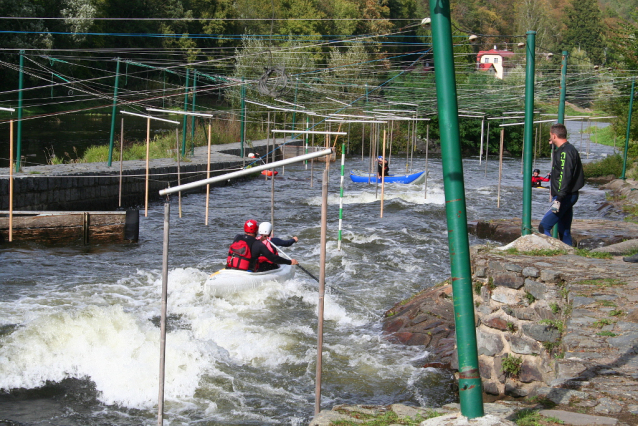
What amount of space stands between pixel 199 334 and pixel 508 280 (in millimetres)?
4456

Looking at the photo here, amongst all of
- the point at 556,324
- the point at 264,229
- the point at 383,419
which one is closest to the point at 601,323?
the point at 556,324

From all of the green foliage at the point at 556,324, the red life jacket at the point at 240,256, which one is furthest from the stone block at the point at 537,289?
the red life jacket at the point at 240,256

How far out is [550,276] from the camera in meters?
5.79

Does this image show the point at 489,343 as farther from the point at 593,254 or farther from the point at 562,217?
the point at 562,217

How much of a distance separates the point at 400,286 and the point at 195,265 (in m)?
4.08

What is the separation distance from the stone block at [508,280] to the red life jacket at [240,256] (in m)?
5.19

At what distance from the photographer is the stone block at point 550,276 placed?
5.78 m

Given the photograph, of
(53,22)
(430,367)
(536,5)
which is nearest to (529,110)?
(430,367)

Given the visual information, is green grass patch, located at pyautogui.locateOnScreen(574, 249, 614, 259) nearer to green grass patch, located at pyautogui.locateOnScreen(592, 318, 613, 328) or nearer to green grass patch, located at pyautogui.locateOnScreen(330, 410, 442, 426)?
green grass patch, located at pyautogui.locateOnScreen(592, 318, 613, 328)

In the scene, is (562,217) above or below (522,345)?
above

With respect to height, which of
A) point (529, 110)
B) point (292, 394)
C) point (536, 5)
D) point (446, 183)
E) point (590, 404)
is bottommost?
point (292, 394)

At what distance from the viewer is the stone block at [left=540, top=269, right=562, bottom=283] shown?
5777 mm

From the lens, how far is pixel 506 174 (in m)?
33.2

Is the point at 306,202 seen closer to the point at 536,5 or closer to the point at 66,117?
the point at 66,117
